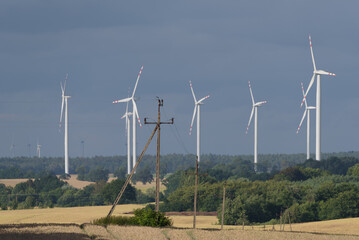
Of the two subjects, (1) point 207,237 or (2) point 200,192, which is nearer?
(1) point 207,237

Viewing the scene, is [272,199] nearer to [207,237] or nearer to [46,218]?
[46,218]

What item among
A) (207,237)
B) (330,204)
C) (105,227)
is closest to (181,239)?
(207,237)

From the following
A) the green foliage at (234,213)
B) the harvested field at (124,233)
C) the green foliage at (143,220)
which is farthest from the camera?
the green foliage at (234,213)

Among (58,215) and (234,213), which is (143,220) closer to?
(234,213)

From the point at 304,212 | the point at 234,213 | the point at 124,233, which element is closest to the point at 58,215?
the point at 234,213

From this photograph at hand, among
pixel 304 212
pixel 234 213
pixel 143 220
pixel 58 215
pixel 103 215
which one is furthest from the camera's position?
pixel 58 215

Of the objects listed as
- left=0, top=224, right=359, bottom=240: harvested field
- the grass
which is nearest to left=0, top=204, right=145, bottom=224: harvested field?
the grass

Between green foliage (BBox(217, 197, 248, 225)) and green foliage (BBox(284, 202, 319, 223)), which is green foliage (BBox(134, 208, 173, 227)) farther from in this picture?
green foliage (BBox(284, 202, 319, 223))

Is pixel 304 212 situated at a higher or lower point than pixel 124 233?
lower

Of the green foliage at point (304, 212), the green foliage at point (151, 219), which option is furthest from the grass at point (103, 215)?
the green foliage at point (151, 219)

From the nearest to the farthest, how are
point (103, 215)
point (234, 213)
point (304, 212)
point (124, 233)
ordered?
point (124, 233)
point (234, 213)
point (304, 212)
point (103, 215)

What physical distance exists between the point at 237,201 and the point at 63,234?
4069 inches

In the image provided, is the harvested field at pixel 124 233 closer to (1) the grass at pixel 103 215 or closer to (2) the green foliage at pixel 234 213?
(1) the grass at pixel 103 215

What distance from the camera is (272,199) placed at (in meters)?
182
